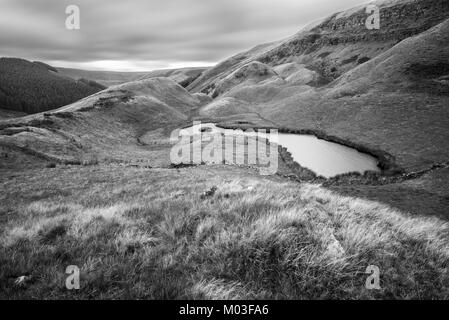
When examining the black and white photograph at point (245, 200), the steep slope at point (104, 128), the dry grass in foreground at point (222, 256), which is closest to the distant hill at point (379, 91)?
the black and white photograph at point (245, 200)

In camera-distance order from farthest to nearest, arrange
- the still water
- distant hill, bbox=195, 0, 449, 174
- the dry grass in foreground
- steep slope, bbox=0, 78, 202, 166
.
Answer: distant hill, bbox=195, 0, 449, 174, steep slope, bbox=0, 78, 202, 166, the still water, the dry grass in foreground

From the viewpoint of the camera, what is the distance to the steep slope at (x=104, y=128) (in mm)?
38844

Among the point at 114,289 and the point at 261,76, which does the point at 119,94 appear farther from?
the point at 114,289

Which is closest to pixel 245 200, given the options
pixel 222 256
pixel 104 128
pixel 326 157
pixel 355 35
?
pixel 222 256

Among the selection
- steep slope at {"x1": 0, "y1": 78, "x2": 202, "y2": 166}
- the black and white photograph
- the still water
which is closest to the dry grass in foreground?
the black and white photograph

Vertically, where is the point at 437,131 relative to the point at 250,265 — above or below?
above

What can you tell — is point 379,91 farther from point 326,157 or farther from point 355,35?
point 355,35

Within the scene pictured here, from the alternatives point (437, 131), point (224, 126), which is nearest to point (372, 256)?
point (437, 131)

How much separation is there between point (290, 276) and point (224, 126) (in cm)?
7014

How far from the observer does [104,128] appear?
218ft

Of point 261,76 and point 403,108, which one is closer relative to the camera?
point 403,108

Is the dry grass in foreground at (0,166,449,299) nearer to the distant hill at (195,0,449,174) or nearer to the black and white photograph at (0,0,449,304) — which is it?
the black and white photograph at (0,0,449,304)

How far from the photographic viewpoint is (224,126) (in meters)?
74.2

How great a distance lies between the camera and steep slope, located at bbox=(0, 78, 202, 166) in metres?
38.8
